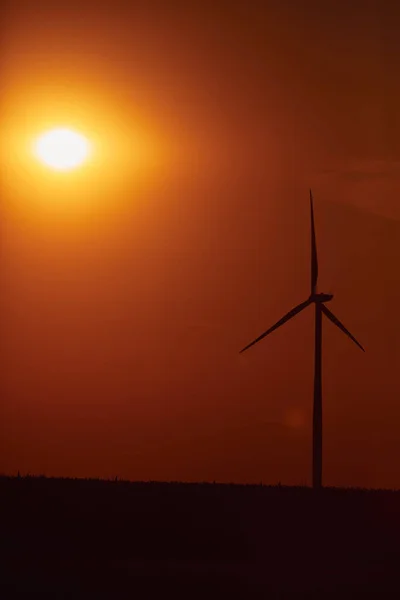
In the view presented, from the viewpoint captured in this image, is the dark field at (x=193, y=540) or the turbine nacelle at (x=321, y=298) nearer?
the dark field at (x=193, y=540)

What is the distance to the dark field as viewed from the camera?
2886 cm

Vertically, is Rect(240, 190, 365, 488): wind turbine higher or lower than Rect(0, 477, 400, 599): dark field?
higher

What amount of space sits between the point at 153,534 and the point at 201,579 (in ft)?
26.3

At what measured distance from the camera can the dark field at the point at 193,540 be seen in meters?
28.9

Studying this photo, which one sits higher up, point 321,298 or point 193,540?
point 321,298

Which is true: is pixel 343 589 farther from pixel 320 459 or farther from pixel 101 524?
pixel 320 459

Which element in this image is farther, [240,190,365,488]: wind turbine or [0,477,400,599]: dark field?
[240,190,365,488]: wind turbine

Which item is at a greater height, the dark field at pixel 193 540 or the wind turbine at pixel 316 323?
the wind turbine at pixel 316 323

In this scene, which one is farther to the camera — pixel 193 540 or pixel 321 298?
pixel 321 298

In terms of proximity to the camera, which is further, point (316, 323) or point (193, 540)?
point (316, 323)

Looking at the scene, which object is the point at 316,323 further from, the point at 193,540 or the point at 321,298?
the point at 193,540

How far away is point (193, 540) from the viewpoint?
123 ft

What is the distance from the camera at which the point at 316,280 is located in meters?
54.9

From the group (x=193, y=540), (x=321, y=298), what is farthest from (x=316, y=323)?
(x=193, y=540)
